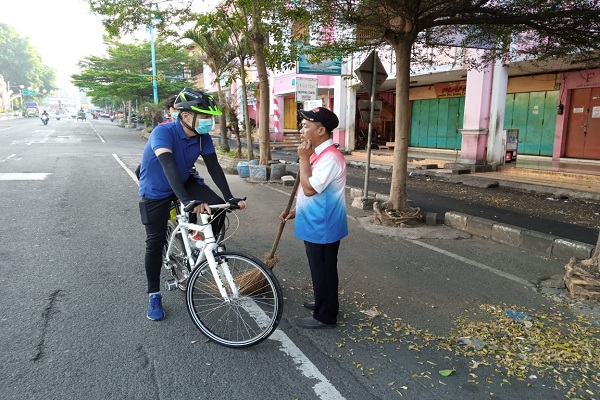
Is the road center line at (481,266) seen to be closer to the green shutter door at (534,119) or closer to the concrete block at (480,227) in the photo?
the concrete block at (480,227)

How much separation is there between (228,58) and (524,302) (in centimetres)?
1358

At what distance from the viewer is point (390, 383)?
2779 millimetres

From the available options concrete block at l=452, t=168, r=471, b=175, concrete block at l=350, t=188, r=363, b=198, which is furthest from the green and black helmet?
concrete block at l=452, t=168, r=471, b=175

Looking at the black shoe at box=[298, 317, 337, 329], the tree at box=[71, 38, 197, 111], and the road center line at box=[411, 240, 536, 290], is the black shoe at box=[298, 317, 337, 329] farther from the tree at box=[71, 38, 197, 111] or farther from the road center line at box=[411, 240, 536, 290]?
the tree at box=[71, 38, 197, 111]

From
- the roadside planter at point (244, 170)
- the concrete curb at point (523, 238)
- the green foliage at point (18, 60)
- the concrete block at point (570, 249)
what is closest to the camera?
the concrete block at point (570, 249)

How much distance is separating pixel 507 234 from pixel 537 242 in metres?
0.45

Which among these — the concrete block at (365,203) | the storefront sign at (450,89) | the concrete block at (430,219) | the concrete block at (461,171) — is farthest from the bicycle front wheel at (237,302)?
the storefront sign at (450,89)

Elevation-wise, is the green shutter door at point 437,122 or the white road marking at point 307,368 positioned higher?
the green shutter door at point 437,122

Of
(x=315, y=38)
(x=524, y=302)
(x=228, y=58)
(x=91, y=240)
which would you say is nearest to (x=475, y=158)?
(x=315, y=38)

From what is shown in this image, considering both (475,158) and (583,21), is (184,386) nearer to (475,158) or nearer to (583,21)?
(583,21)

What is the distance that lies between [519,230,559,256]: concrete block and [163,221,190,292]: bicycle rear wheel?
4660 millimetres

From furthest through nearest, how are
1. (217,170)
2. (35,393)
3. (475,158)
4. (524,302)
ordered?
(475,158)
(524,302)
(217,170)
(35,393)

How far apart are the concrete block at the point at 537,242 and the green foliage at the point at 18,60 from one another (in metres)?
108

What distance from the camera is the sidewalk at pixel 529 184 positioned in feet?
18.5
